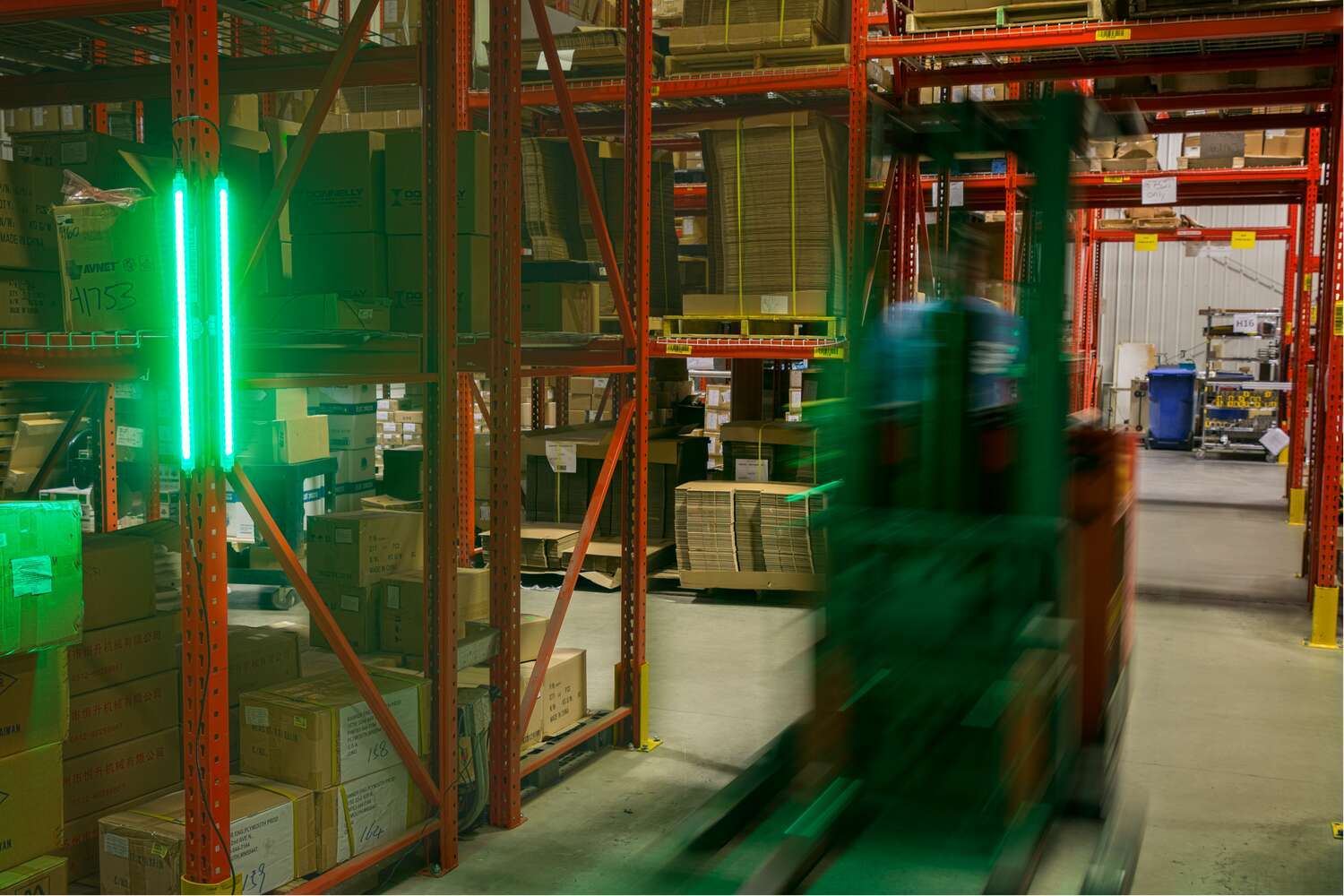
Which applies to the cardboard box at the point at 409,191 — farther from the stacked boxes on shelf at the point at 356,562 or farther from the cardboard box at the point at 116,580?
the cardboard box at the point at 116,580

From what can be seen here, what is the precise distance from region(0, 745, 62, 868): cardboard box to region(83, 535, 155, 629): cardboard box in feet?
1.90

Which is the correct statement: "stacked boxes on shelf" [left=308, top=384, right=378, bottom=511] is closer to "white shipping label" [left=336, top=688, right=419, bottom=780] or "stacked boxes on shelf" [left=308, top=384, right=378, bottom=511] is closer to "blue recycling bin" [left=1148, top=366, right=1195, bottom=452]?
"white shipping label" [left=336, top=688, right=419, bottom=780]

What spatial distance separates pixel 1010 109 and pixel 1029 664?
8.51 ft

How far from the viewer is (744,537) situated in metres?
9.55

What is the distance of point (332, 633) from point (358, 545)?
1.18m

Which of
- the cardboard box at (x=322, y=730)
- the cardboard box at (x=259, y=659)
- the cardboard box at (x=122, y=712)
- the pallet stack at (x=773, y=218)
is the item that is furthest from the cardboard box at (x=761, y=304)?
the cardboard box at (x=122, y=712)

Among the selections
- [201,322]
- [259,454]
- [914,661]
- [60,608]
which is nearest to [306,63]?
[201,322]

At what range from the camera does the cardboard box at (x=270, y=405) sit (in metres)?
9.83

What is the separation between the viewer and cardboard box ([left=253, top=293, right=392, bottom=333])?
14.5 feet

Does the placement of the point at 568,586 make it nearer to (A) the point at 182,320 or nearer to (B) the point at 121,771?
(B) the point at 121,771

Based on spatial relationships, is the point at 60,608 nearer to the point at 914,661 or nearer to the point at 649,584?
the point at 914,661

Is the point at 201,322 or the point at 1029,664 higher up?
the point at 201,322

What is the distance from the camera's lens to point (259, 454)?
998cm

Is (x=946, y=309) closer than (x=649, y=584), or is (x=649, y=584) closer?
(x=946, y=309)
